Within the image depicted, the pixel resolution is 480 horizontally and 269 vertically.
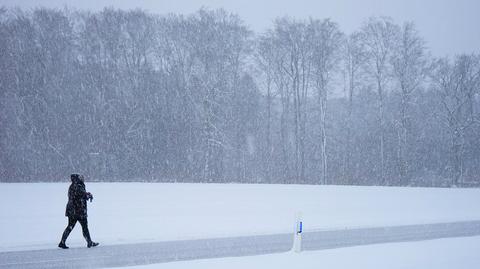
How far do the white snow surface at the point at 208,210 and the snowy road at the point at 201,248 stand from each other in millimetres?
1241

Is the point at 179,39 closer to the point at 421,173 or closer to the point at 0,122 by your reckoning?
the point at 0,122

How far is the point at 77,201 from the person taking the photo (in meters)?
13.0

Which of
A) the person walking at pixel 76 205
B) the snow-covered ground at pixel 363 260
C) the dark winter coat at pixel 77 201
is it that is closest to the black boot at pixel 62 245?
the person walking at pixel 76 205

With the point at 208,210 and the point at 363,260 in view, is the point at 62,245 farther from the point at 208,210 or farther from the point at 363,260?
the point at 208,210

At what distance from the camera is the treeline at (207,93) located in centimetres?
4059

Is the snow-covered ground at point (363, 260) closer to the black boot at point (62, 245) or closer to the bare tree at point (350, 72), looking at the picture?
the black boot at point (62, 245)

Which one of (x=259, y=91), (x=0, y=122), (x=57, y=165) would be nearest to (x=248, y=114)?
(x=259, y=91)

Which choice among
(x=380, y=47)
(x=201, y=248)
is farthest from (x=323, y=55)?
(x=201, y=248)

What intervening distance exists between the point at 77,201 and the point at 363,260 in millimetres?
7300

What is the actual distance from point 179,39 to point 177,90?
466cm

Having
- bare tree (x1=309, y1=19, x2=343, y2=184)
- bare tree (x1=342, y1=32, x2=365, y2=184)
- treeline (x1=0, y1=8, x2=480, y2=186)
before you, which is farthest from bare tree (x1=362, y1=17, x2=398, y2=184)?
bare tree (x1=309, y1=19, x2=343, y2=184)

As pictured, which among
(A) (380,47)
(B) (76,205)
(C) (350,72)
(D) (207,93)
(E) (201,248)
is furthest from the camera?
(C) (350,72)

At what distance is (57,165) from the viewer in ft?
130

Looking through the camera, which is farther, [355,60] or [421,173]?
[421,173]
